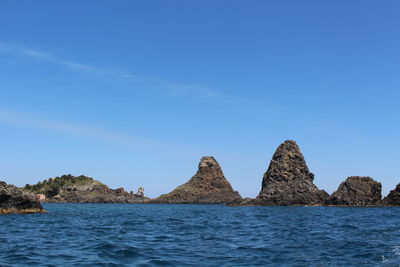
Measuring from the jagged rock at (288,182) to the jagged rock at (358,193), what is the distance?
727 cm

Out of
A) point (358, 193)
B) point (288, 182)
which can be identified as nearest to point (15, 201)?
point (288, 182)

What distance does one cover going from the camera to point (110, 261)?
1897 cm

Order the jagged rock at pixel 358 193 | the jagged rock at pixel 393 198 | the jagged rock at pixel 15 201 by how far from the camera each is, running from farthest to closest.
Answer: the jagged rock at pixel 358 193 → the jagged rock at pixel 393 198 → the jagged rock at pixel 15 201

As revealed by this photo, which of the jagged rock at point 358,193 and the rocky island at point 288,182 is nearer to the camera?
the jagged rock at point 358,193

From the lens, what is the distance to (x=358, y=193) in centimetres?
12712

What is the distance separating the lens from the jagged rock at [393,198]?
126400 mm

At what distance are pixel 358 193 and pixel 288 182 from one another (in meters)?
24.1

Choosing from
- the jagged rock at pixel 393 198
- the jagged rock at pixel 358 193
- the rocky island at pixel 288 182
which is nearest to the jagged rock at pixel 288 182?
the rocky island at pixel 288 182

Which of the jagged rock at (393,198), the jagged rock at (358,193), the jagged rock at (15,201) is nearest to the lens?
the jagged rock at (15,201)

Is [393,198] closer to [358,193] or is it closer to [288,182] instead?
[358,193]

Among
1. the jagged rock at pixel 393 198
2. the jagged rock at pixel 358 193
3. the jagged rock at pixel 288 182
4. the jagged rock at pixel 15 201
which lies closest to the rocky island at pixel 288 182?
the jagged rock at pixel 288 182

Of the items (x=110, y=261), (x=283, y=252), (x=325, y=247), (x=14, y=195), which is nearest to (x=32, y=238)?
(x=110, y=261)

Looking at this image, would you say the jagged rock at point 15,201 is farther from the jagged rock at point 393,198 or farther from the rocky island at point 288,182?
the jagged rock at point 393,198

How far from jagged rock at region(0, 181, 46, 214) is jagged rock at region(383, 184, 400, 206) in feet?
377
